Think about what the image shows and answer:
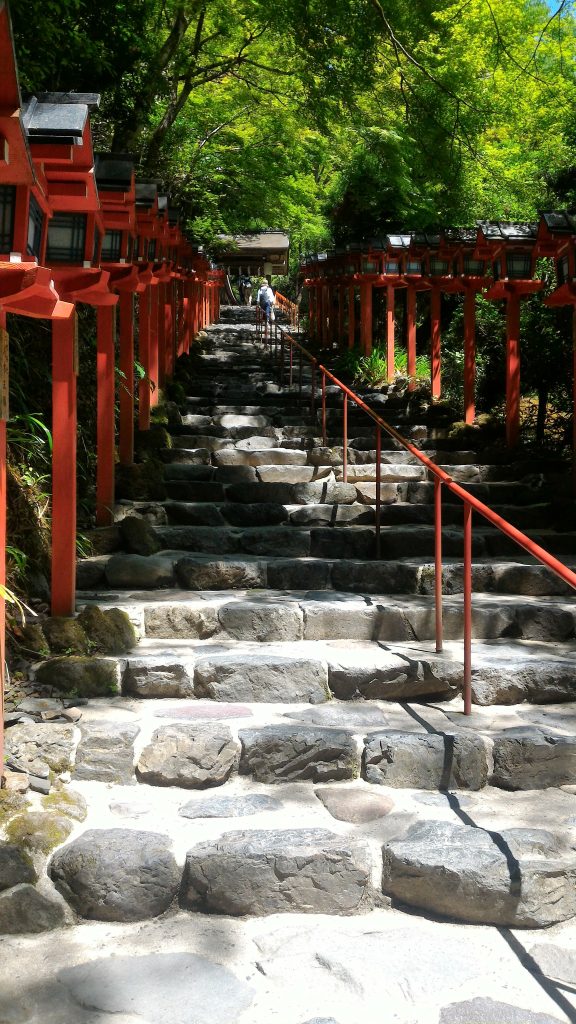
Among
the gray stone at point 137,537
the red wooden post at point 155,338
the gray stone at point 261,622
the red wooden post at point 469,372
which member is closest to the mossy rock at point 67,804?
the gray stone at point 261,622

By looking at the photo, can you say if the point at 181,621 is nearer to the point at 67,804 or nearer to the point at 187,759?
the point at 187,759

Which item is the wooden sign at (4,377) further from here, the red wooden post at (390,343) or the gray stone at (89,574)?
the red wooden post at (390,343)

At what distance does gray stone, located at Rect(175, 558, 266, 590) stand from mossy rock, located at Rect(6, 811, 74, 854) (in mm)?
2503

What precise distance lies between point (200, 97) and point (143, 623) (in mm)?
10714

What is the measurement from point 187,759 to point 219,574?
83.1 inches

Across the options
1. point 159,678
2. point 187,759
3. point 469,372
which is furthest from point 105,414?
point 469,372

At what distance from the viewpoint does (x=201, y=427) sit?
9.75m

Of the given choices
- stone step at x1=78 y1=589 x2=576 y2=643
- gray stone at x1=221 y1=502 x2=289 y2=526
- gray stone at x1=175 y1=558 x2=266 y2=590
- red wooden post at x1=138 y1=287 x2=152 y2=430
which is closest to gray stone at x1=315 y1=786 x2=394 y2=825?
stone step at x1=78 y1=589 x2=576 y2=643

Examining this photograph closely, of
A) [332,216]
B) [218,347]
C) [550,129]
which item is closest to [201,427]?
[550,129]

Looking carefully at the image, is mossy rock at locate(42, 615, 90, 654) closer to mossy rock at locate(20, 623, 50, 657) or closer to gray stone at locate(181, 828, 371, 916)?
mossy rock at locate(20, 623, 50, 657)

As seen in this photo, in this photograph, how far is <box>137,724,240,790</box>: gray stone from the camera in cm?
372

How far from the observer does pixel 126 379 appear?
7.45 meters

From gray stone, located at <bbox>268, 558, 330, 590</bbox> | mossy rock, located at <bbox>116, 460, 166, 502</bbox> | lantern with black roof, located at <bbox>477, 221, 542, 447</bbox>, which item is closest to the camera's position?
gray stone, located at <bbox>268, 558, 330, 590</bbox>

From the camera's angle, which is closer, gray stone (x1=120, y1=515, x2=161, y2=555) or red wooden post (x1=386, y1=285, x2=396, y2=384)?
gray stone (x1=120, y1=515, x2=161, y2=555)
